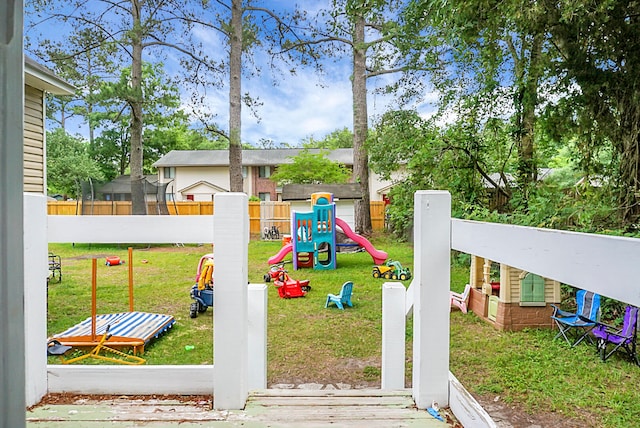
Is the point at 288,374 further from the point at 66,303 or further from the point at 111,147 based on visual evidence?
the point at 111,147

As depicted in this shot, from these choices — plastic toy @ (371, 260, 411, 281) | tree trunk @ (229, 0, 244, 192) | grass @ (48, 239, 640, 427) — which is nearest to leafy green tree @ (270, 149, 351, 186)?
tree trunk @ (229, 0, 244, 192)

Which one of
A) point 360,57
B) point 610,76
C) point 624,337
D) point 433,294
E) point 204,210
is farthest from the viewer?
point 204,210

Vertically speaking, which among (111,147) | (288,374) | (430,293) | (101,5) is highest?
(101,5)

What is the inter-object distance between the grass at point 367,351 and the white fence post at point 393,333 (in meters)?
0.96

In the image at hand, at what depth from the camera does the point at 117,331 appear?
3.10 metres

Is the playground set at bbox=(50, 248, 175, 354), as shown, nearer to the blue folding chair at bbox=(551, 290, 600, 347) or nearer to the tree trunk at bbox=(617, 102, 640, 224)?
the blue folding chair at bbox=(551, 290, 600, 347)

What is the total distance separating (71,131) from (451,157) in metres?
18.3

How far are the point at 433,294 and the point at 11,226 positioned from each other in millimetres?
937

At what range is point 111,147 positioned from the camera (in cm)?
2028

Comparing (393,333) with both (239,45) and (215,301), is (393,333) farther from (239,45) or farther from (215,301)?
(239,45)

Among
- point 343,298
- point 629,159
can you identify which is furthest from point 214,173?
point 629,159


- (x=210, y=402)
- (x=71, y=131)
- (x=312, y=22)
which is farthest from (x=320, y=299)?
(x=71, y=131)

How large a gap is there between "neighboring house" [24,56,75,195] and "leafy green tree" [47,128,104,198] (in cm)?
1281

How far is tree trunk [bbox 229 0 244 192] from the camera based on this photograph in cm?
952
